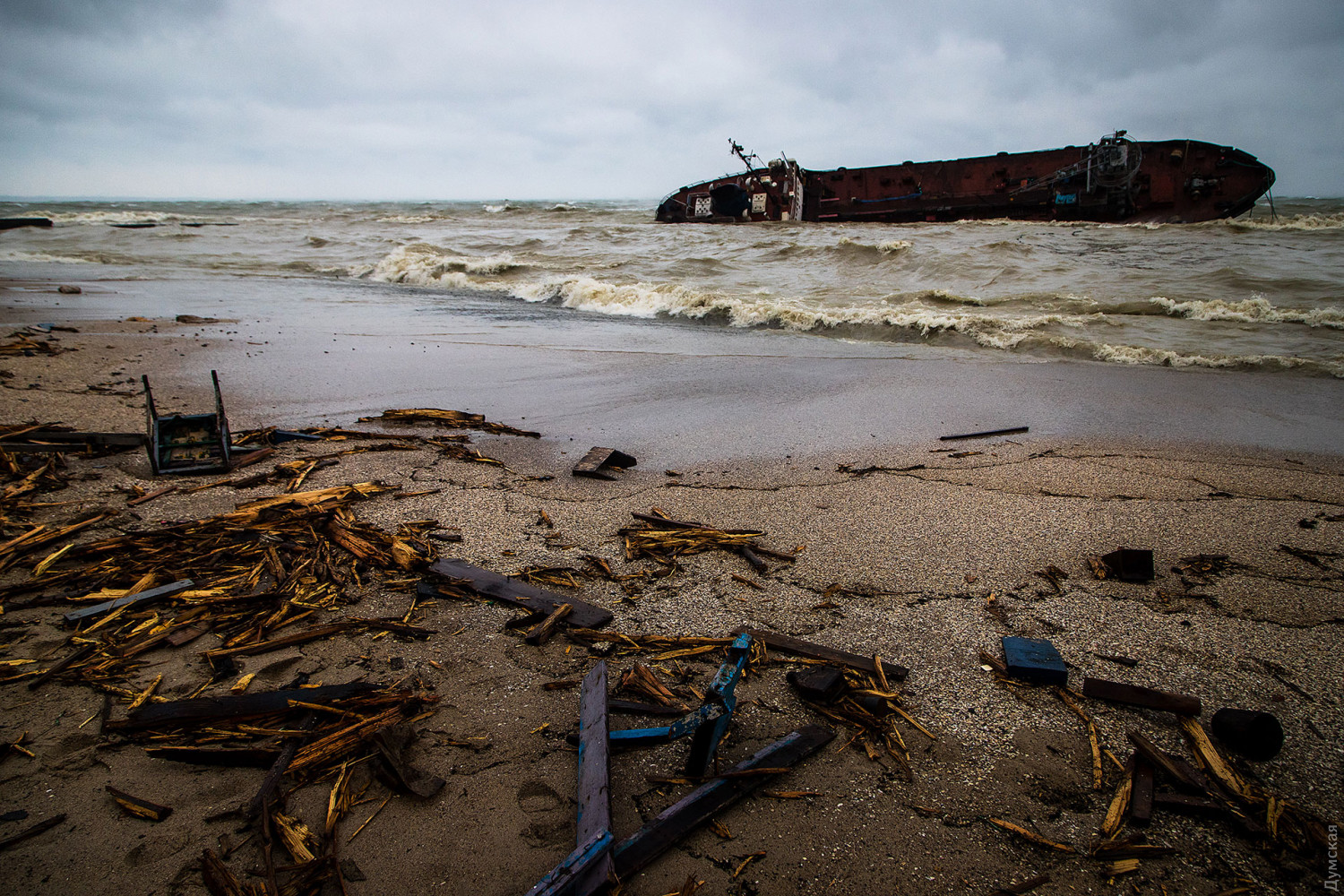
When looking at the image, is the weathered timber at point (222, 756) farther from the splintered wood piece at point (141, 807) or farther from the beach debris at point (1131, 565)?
the beach debris at point (1131, 565)

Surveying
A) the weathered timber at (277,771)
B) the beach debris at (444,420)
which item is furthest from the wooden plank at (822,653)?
the beach debris at (444,420)

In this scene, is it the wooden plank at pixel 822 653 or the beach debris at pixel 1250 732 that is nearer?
the beach debris at pixel 1250 732

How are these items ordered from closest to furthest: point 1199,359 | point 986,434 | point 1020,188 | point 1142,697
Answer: point 1142,697 → point 986,434 → point 1199,359 → point 1020,188

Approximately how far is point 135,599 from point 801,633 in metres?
2.94

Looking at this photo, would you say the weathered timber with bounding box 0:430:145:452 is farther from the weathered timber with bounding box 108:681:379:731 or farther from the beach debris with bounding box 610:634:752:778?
the beach debris with bounding box 610:634:752:778

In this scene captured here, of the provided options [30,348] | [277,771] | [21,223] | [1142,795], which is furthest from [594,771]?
[21,223]

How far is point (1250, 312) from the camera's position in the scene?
428 inches

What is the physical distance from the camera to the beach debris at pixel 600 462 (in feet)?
15.0

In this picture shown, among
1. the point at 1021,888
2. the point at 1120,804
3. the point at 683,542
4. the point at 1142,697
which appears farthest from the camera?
the point at 683,542

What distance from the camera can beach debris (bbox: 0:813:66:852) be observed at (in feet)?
5.72

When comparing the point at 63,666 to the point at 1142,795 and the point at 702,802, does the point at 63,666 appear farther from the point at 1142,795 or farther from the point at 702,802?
the point at 1142,795

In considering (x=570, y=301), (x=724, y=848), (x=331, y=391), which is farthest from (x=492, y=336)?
(x=724, y=848)

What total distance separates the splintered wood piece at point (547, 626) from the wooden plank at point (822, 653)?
0.76 metres

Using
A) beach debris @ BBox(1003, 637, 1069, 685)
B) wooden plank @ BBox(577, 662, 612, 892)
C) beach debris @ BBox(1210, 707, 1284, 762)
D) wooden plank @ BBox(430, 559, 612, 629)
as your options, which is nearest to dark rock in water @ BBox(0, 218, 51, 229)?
wooden plank @ BBox(430, 559, 612, 629)
